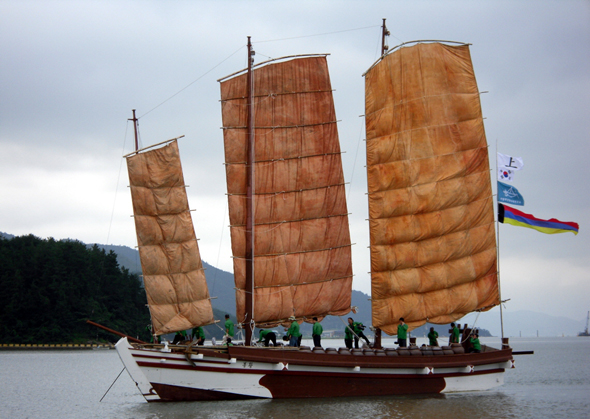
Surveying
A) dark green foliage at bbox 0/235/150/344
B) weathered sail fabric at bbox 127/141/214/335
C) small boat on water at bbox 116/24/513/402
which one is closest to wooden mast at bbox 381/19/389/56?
small boat on water at bbox 116/24/513/402

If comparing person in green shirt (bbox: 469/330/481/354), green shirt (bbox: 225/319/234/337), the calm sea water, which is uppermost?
green shirt (bbox: 225/319/234/337)

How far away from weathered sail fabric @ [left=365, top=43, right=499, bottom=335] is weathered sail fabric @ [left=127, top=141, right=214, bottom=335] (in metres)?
8.84

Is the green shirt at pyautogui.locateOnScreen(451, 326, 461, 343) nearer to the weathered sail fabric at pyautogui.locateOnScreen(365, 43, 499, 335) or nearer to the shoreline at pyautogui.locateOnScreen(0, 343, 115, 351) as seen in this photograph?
the weathered sail fabric at pyautogui.locateOnScreen(365, 43, 499, 335)

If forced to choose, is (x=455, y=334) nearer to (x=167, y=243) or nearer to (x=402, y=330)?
(x=402, y=330)

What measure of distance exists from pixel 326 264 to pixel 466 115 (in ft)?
34.0

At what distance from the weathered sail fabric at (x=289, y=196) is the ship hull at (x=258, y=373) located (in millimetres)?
3501

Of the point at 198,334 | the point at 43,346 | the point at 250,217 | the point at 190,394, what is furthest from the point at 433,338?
the point at 43,346

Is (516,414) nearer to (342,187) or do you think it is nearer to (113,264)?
(342,187)

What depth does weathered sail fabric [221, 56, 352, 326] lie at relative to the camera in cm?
3178

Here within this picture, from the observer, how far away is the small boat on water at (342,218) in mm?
30469

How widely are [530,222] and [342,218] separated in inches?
386

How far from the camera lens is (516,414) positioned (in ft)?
89.6

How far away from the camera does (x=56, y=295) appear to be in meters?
92.8

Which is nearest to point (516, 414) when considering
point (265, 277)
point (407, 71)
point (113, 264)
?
point (265, 277)
